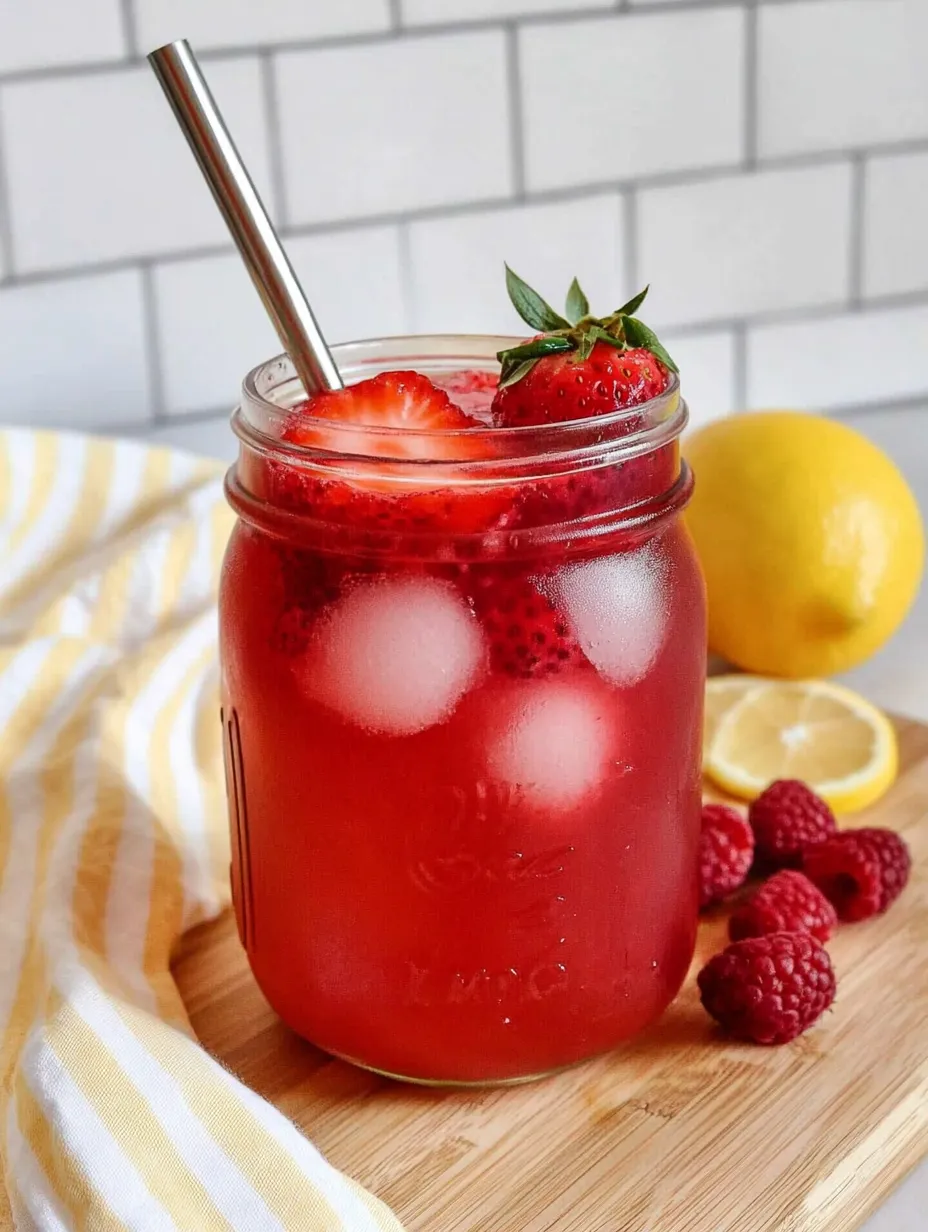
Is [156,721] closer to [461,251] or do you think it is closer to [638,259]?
[461,251]

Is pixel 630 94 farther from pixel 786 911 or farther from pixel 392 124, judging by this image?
pixel 786 911

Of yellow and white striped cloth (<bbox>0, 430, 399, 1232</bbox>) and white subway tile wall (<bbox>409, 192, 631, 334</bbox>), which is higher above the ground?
white subway tile wall (<bbox>409, 192, 631, 334</bbox>)

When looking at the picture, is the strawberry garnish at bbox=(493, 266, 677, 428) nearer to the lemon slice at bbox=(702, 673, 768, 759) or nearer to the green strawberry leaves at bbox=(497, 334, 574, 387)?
the green strawberry leaves at bbox=(497, 334, 574, 387)

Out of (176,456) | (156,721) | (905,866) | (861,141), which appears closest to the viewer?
(905,866)

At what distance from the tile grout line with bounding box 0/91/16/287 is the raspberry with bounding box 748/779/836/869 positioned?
650 mm

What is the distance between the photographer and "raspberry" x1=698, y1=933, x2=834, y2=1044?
0.69 m

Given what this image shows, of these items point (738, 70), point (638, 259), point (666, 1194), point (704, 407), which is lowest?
point (666, 1194)

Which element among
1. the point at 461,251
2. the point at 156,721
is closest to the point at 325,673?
the point at 156,721

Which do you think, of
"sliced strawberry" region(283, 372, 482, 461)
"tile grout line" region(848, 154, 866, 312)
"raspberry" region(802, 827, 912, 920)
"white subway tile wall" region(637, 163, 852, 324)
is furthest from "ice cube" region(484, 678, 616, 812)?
"tile grout line" region(848, 154, 866, 312)

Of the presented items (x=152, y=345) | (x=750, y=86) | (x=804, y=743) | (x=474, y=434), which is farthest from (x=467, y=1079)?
(x=750, y=86)

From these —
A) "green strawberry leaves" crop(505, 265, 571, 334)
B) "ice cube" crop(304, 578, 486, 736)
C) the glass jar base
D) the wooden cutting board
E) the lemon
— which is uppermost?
"green strawberry leaves" crop(505, 265, 571, 334)

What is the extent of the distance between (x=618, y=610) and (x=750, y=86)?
82 cm

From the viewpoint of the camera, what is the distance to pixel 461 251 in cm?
124

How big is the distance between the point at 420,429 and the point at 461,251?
26.5 inches
